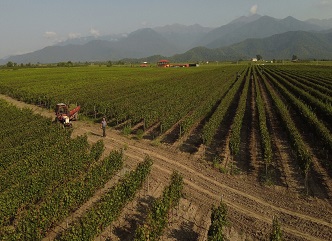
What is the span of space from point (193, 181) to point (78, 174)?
24.2 ft

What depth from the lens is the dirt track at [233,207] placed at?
1349 centimetres

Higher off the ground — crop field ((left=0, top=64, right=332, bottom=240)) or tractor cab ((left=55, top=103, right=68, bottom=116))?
tractor cab ((left=55, top=103, right=68, bottom=116))

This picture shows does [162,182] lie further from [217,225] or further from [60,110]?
[60,110]

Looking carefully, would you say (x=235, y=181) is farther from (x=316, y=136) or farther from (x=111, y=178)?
(x=316, y=136)

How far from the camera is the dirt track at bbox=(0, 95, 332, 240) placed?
44.3ft

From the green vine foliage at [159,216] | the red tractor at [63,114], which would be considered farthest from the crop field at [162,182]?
the red tractor at [63,114]

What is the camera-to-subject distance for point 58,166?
58.3ft

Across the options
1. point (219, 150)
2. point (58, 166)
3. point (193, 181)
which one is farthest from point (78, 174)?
point (219, 150)

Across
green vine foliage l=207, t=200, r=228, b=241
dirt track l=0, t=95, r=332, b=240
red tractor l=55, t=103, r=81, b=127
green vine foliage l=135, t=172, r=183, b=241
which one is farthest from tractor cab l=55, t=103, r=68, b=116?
green vine foliage l=207, t=200, r=228, b=241

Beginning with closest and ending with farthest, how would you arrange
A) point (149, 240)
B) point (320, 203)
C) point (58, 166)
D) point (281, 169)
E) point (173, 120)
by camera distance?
1. point (149, 240)
2. point (320, 203)
3. point (58, 166)
4. point (281, 169)
5. point (173, 120)

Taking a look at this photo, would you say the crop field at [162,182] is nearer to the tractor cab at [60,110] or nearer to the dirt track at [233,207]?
the dirt track at [233,207]

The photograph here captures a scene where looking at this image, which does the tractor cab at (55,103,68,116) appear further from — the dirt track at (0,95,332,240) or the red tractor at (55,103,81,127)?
the dirt track at (0,95,332,240)

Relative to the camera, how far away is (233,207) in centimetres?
1547

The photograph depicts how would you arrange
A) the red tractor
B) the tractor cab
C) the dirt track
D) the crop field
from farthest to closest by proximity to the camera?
the tractor cab
the red tractor
the dirt track
the crop field
